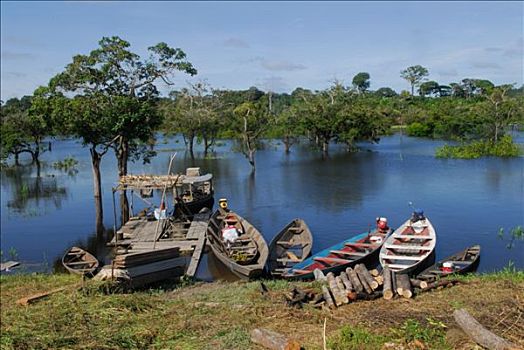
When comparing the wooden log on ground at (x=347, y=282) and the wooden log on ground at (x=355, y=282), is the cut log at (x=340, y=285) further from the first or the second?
the wooden log on ground at (x=355, y=282)

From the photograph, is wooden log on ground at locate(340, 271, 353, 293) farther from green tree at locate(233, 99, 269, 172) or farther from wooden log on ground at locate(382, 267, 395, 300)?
green tree at locate(233, 99, 269, 172)

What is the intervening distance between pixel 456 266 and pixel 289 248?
219 inches

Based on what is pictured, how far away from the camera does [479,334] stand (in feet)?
23.7

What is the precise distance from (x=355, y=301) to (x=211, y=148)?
5000 cm

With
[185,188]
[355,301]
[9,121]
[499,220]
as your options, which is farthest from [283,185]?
[9,121]

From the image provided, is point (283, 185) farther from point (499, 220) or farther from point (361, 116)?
point (361, 116)

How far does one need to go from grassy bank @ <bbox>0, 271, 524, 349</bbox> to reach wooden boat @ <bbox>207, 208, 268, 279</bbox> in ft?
10.1

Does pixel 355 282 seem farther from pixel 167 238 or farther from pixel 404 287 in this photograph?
pixel 167 238

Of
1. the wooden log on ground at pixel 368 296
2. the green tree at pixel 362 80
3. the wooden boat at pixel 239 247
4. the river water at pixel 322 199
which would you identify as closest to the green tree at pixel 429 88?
the green tree at pixel 362 80

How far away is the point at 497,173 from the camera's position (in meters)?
32.7

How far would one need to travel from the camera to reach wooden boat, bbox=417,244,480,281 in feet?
43.4

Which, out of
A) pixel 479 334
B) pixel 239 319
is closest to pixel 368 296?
pixel 239 319

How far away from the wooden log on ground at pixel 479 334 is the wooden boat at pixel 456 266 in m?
4.80

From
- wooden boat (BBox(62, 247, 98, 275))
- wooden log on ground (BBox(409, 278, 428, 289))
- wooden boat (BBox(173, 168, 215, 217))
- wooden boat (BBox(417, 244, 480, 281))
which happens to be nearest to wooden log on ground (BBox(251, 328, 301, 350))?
wooden log on ground (BBox(409, 278, 428, 289))
